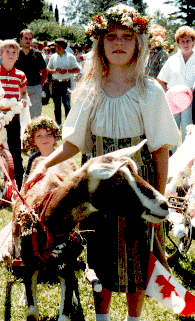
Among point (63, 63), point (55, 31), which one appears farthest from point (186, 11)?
point (63, 63)

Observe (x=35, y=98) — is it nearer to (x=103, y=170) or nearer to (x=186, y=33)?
(x=186, y=33)

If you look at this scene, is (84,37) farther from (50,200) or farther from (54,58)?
(54,58)

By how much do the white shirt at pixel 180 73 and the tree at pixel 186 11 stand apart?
142ft

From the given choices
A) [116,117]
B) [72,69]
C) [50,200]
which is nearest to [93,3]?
[116,117]

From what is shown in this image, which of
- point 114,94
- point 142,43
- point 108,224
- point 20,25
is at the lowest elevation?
point 108,224

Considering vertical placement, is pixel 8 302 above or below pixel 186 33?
below

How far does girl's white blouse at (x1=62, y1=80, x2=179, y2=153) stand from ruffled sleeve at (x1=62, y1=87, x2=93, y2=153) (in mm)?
15

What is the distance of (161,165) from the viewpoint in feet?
7.98

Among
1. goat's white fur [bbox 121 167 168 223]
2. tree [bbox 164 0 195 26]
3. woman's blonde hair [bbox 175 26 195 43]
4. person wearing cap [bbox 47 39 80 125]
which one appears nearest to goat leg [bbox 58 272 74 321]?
goat's white fur [bbox 121 167 168 223]

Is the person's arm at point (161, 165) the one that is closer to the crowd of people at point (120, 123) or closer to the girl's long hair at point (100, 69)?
the crowd of people at point (120, 123)

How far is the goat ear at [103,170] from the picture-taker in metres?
1.76

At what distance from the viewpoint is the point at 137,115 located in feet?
7.70

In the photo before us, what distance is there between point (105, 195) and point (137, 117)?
0.71 meters

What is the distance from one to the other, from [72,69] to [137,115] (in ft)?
25.5
